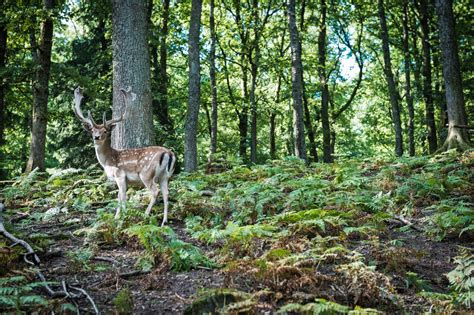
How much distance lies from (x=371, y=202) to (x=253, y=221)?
6.38 feet

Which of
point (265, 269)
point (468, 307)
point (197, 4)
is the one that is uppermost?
point (197, 4)

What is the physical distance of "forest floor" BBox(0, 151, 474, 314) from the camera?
3922mm

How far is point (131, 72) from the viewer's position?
9.20 metres

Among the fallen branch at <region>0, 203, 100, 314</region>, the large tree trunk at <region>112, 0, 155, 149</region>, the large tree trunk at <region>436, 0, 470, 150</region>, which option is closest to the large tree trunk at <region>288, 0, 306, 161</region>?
the large tree trunk at <region>436, 0, 470, 150</region>

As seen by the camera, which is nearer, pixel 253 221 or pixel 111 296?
pixel 111 296

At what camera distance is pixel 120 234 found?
5973mm

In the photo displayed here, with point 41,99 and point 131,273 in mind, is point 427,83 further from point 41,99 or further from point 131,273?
point 131,273

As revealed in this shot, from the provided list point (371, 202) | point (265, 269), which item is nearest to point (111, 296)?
point (265, 269)

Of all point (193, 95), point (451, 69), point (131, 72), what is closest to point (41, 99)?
point (193, 95)

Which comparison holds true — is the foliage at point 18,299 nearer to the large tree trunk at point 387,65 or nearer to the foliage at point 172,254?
the foliage at point 172,254

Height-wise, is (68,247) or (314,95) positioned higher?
(314,95)

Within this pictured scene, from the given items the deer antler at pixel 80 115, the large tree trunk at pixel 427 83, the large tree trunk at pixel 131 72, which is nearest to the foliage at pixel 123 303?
the deer antler at pixel 80 115

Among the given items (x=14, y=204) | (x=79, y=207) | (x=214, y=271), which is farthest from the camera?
(x=14, y=204)

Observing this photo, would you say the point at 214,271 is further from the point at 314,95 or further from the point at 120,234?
the point at 314,95
